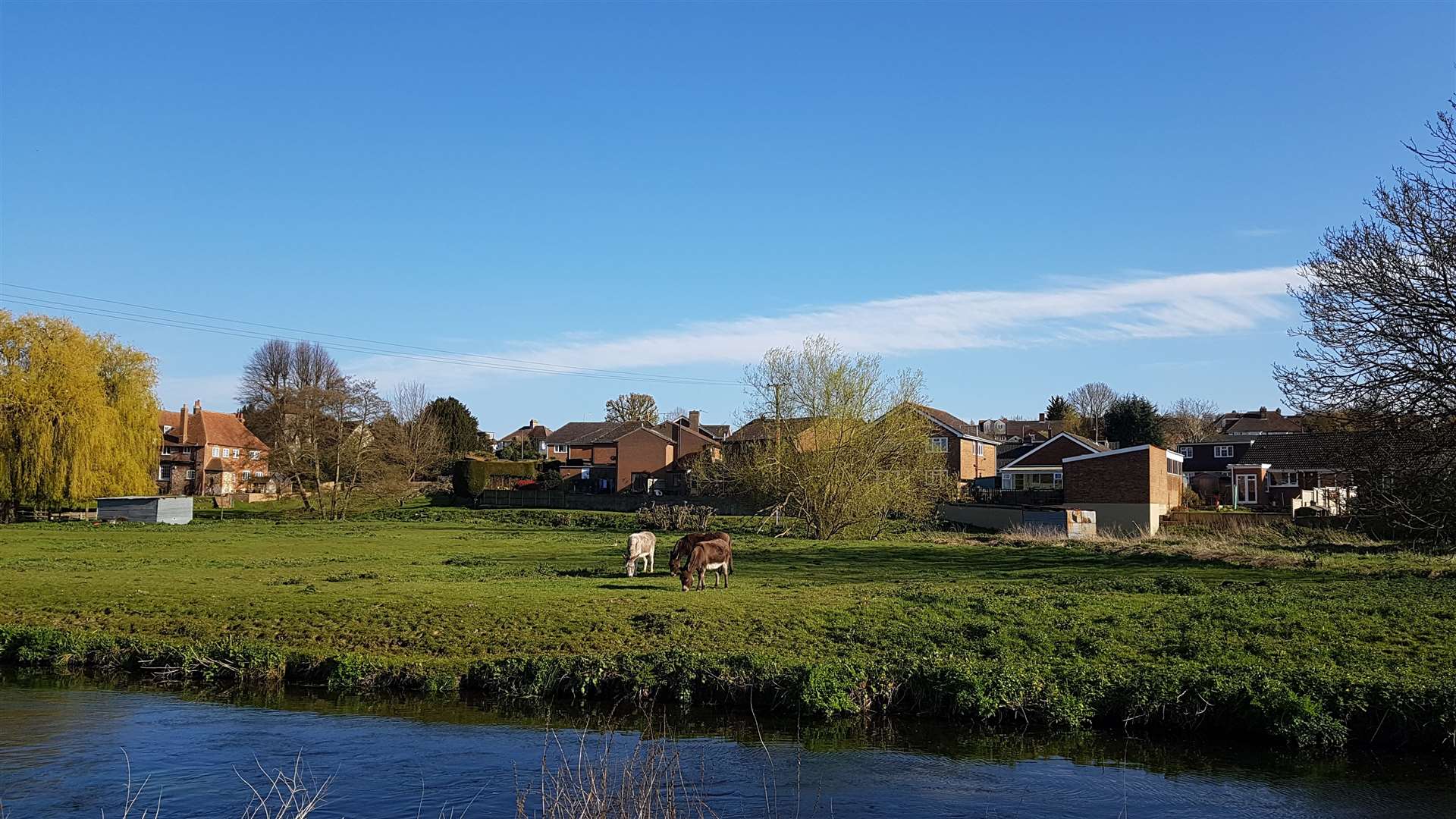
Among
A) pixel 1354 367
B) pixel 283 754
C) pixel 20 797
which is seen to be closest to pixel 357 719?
pixel 283 754

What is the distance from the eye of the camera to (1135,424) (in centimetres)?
11212

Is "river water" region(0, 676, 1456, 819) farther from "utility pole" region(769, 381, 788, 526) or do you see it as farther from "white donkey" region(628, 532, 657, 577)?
"utility pole" region(769, 381, 788, 526)

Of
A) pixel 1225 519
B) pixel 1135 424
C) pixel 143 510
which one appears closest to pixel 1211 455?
pixel 1135 424

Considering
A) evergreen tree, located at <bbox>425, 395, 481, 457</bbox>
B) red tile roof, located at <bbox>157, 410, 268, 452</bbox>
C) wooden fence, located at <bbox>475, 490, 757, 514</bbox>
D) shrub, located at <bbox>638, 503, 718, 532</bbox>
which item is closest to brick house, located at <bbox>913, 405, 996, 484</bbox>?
wooden fence, located at <bbox>475, 490, 757, 514</bbox>

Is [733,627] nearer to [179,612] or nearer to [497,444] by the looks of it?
[179,612]

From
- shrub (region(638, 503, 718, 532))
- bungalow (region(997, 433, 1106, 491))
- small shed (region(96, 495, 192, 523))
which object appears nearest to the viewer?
shrub (region(638, 503, 718, 532))

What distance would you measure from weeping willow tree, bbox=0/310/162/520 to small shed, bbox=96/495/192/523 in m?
1.34

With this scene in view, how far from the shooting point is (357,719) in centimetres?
1658

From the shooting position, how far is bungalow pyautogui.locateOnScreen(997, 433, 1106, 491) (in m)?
91.1

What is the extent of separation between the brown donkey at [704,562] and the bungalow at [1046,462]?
66.7 metres

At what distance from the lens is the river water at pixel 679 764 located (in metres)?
12.4

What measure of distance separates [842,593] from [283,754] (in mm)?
14227

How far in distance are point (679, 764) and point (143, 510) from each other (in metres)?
60.4

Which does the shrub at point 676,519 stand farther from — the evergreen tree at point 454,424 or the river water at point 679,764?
the evergreen tree at point 454,424
